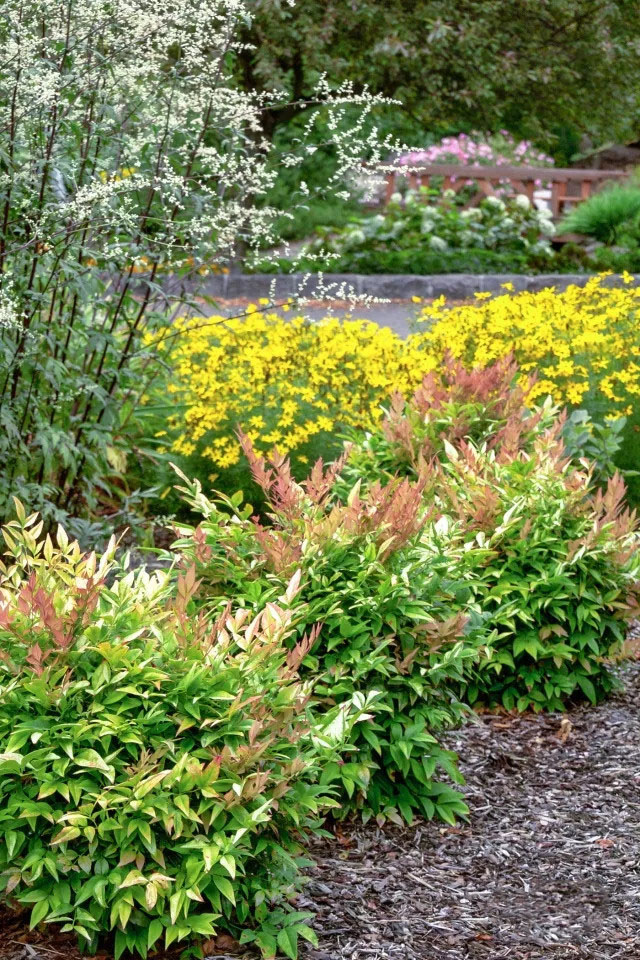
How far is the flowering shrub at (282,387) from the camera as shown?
529 centimetres

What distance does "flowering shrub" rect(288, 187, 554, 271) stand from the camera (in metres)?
14.1

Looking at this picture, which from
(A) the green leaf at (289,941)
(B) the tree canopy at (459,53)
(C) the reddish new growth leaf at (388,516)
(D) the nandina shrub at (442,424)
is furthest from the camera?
(B) the tree canopy at (459,53)

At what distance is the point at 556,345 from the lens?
567 centimetres

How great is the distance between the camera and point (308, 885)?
2.78 m

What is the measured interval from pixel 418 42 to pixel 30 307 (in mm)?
9327

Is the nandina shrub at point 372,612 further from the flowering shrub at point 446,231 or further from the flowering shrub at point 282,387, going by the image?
the flowering shrub at point 446,231

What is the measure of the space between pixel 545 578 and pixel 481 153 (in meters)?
17.1

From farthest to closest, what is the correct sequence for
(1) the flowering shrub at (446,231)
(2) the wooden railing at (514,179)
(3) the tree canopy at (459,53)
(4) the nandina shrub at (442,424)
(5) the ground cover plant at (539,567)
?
(2) the wooden railing at (514,179) → (1) the flowering shrub at (446,231) → (3) the tree canopy at (459,53) → (4) the nandina shrub at (442,424) → (5) the ground cover plant at (539,567)

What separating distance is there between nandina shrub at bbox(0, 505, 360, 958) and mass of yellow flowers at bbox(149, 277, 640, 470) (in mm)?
2547

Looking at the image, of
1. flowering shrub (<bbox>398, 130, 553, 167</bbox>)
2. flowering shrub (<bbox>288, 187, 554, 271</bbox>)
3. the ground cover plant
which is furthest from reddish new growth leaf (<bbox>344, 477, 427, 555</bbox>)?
flowering shrub (<bbox>398, 130, 553, 167</bbox>)

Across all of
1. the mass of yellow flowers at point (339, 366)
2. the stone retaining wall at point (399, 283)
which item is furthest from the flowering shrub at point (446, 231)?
the mass of yellow flowers at point (339, 366)

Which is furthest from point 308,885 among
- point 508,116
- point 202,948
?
point 508,116

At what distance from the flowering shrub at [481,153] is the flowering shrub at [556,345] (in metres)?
9.87

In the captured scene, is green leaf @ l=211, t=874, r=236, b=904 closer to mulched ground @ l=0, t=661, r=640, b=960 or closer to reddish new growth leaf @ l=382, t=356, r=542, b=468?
mulched ground @ l=0, t=661, r=640, b=960
